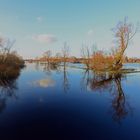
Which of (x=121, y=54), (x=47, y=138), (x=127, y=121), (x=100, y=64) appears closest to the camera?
(x=47, y=138)

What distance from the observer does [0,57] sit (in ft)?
102

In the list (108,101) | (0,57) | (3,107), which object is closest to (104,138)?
(108,101)

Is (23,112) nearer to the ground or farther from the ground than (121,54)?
nearer to the ground

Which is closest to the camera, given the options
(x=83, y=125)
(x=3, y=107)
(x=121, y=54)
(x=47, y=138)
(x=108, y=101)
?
(x=47, y=138)

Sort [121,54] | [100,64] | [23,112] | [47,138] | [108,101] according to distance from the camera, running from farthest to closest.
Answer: [100,64] → [121,54] → [108,101] → [23,112] → [47,138]

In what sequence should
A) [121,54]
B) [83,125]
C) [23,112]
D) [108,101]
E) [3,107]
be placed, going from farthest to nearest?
[121,54], [108,101], [3,107], [23,112], [83,125]

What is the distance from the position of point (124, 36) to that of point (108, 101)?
24.1m

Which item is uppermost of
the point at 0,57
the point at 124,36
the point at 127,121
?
the point at 124,36

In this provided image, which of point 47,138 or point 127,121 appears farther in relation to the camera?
point 127,121

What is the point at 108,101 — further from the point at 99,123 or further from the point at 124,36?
the point at 124,36

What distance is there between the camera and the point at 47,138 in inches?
203

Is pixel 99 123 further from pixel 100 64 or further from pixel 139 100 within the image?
pixel 100 64

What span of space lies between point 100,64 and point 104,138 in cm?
2869

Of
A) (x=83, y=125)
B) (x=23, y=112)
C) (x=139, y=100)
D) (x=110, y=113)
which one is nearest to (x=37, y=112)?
(x=23, y=112)
